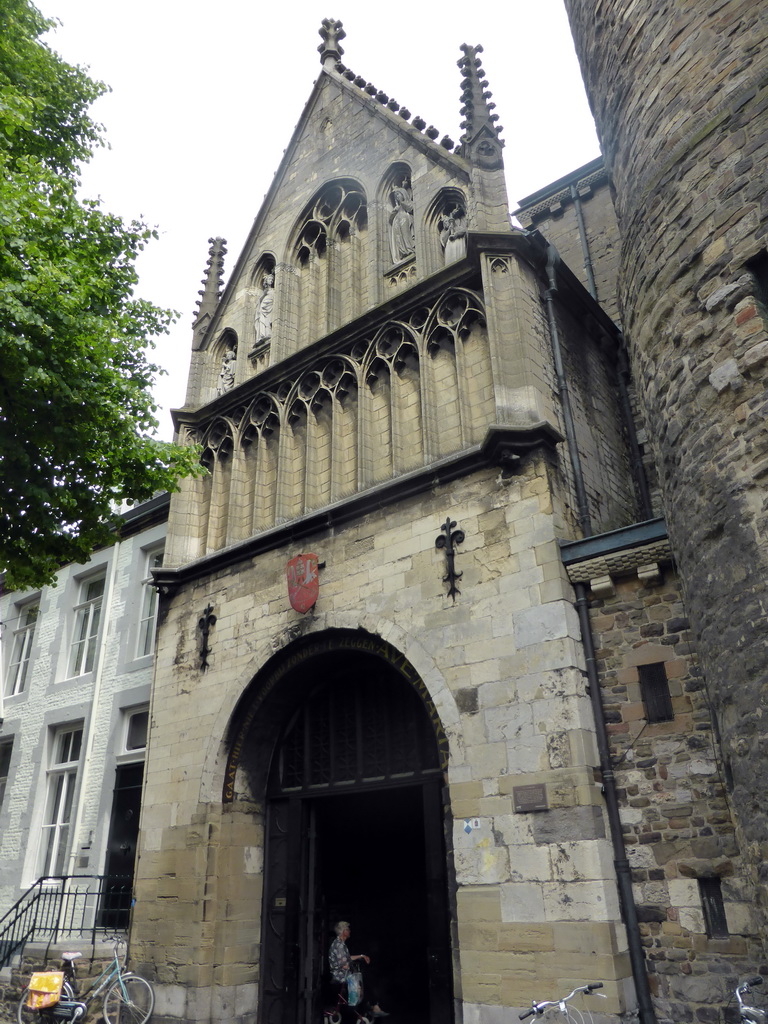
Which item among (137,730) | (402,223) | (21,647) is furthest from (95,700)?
(402,223)

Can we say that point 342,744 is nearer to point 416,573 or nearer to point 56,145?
point 416,573

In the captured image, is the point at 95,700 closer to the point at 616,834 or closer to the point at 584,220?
the point at 616,834

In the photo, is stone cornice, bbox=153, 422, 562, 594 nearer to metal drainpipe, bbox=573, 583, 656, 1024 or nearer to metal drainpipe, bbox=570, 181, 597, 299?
metal drainpipe, bbox=573, 583, 656, 1024

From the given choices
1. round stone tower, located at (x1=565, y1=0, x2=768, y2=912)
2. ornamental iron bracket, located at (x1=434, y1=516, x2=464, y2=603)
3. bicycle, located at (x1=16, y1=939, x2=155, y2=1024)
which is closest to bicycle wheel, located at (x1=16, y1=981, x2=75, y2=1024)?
bicycle, located at (x1=16, y1=939, x2=155, y2=1024)

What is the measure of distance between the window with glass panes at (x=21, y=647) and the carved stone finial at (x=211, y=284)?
7.77m

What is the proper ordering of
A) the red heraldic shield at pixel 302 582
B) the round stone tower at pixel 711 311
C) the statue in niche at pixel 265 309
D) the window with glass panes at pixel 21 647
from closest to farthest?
the round stone tower at pixel 711 311 → the red heraldic shield at pixel 302 582 → the statue in niche at pixel 265 309 → the window with glass panes at pixel 21 647

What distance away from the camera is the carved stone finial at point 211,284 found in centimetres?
1505

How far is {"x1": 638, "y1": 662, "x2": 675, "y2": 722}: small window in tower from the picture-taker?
7.64 m

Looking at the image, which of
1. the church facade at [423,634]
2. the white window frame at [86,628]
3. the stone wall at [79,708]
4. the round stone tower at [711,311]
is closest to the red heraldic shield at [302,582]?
the church facade at [423,634]

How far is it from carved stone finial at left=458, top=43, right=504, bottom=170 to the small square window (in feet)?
34.6

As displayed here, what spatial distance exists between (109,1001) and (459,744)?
6014 mm

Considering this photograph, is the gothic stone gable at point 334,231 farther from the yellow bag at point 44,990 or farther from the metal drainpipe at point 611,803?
the yellow bag at point 44,990

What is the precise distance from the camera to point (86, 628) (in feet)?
53.8

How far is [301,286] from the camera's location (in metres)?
13.8
